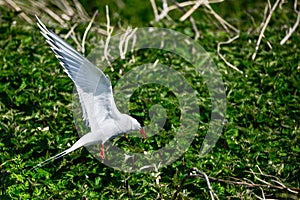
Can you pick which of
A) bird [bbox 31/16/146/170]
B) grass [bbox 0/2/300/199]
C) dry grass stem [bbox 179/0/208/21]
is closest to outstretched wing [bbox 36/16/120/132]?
bird [bbox 31/16/146/170]

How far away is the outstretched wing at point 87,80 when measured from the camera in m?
3.01

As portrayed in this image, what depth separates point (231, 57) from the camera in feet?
15.7

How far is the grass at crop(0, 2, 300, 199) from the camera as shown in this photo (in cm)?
340

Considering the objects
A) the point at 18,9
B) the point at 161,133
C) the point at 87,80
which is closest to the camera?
the point at 87,80

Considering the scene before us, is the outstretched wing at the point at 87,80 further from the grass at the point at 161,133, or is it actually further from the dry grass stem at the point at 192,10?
the dry grass stem at the point at 192,10

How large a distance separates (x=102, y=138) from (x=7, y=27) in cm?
201

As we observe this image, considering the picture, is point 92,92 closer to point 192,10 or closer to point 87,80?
point 87,80

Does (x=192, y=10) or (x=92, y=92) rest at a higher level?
(x=92, y=92)

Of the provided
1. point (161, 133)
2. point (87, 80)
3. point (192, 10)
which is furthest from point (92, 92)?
point (192, 10)

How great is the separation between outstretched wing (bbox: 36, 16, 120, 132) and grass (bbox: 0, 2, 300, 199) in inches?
16.4

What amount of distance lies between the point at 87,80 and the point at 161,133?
2.82 ft

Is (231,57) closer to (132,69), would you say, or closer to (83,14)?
(132,69)

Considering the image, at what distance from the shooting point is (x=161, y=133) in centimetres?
381

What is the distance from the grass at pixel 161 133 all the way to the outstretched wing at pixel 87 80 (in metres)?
0.42
